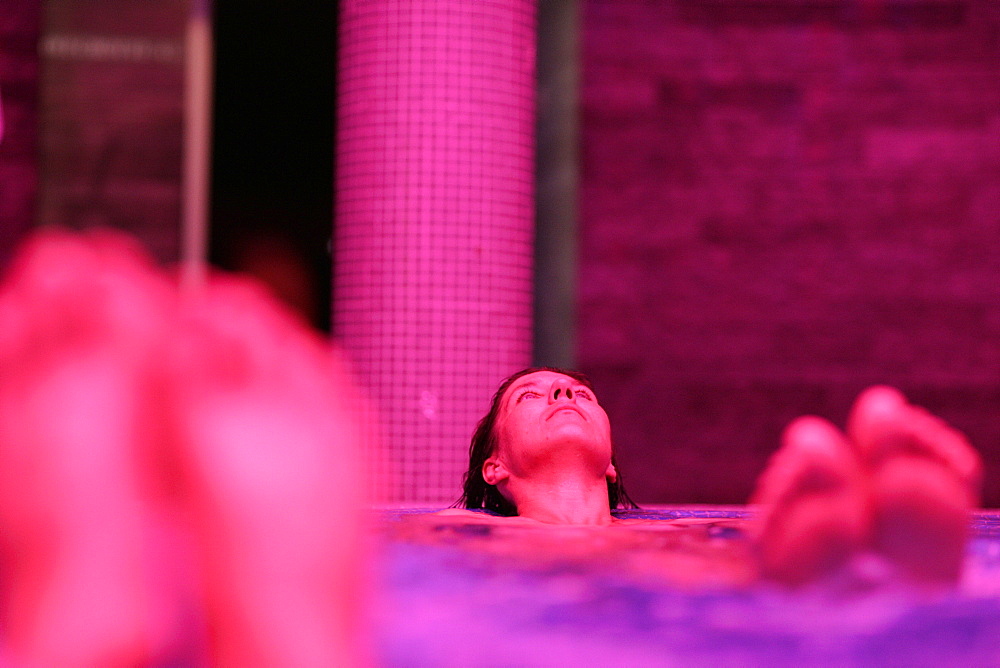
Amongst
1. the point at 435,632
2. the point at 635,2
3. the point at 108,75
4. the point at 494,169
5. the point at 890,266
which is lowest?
the point at 435,632

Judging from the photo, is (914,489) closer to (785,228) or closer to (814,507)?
(814,507)

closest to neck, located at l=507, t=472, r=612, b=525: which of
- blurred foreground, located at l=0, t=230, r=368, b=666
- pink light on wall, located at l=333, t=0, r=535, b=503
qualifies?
blurred foreground, located at l=0, t=230, r=368, b=666

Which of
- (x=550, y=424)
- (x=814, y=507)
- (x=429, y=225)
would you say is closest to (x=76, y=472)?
(x=814, y=507)

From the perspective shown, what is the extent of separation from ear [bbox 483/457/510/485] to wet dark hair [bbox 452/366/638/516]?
43 millimetres

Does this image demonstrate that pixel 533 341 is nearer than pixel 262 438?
No

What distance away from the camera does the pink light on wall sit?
4.01 m

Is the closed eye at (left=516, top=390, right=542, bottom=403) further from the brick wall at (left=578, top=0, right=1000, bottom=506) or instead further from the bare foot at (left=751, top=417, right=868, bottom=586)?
the brick wall at (left=578, top=0, right=1000, bottom=506)

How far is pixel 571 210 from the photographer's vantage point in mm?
4688

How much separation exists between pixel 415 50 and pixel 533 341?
5.05ft

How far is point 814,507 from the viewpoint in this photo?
3.80 feet

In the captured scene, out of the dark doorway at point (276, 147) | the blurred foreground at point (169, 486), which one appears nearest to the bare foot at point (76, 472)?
the blurred foreground at point (169, 486)

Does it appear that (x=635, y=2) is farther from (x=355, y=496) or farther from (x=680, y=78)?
(x=355, y=496)

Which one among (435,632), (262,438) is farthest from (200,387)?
(435,632)

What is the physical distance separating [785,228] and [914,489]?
3623mm
